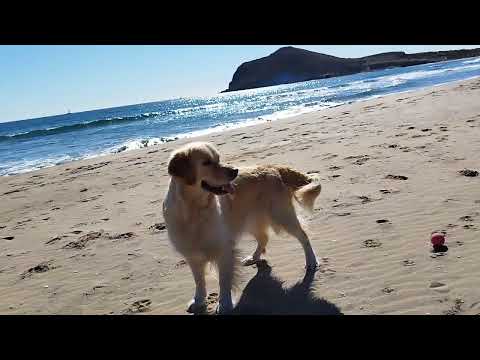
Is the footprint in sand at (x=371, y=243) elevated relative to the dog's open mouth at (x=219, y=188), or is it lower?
lower

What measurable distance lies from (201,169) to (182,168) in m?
0.16

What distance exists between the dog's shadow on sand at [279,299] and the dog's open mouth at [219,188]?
97 cm

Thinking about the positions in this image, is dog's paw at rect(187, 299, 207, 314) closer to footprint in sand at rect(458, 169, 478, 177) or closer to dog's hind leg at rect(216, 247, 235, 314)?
dog's hind leg at rect(216, 247, 235, 314)

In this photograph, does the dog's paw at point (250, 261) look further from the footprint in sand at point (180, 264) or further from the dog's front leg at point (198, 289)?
the dog's front leg at point (198, 289)

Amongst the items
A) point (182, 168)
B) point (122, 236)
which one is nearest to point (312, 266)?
point (182, 168)

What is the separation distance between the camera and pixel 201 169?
374 centimetres

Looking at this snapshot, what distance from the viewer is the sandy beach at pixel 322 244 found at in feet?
12.4

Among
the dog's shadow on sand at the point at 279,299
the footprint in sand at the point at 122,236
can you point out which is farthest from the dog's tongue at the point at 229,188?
the footprint in sand at the point at 122,236

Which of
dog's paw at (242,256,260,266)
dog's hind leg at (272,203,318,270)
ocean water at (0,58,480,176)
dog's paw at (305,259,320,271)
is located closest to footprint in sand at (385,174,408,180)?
dog's hind leg at (272,203,318,270)

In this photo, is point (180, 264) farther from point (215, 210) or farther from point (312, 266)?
point (312, 266)

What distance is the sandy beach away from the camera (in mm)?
3773

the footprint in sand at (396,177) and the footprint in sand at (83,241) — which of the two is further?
the footprint in sand at (396,177)
